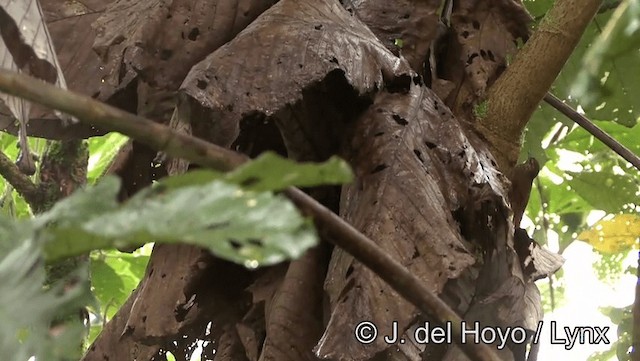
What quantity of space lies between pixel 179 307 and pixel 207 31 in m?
0.28

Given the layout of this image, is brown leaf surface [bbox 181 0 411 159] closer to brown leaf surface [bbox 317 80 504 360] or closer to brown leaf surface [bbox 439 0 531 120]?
brown leaf surface [bbox 317 80 504 360]

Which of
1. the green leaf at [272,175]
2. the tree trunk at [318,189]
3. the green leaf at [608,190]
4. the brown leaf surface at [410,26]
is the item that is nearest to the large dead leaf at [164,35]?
the tree trunk at [318,189]

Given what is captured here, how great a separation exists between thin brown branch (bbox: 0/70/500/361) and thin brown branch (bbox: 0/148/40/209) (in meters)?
0.89

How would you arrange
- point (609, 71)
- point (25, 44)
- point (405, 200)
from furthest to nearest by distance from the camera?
point (609, 71)
point (405, 200)
point (25, 44)

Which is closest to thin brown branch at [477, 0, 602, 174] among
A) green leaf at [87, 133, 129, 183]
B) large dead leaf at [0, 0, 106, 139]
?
large dead leaf at [0, 0, 106, 139]

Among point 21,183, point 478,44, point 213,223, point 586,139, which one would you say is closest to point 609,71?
point 478,44

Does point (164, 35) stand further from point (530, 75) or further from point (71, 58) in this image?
point (530, 75)

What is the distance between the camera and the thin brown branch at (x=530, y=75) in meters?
0.84

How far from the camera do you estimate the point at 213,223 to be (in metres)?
0.26

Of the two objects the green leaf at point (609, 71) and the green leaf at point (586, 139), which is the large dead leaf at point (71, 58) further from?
the green leaf at point (586, 139)

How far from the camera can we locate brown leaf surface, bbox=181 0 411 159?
66 centimetres

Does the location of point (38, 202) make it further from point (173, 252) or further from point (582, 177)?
point (582, 177)

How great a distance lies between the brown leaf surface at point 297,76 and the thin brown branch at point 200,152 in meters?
0.30

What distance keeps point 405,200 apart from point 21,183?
71 centimetres
